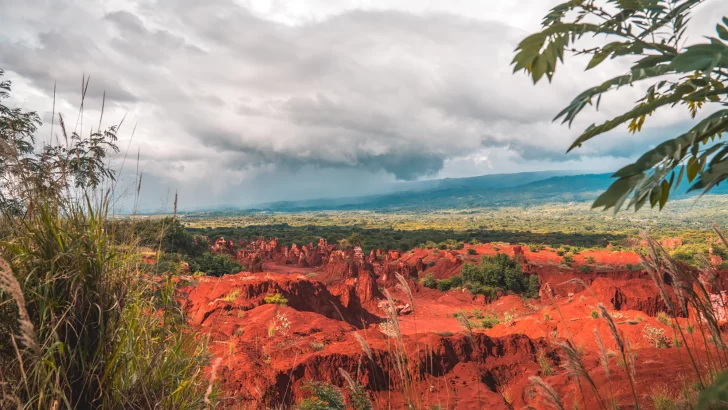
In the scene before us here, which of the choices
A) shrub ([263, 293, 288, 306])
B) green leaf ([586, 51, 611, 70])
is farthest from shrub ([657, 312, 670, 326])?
green leaf ([586, 51, 611, 70])

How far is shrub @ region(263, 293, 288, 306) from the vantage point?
15.5 m

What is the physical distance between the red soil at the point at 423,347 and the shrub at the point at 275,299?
243 millimetres

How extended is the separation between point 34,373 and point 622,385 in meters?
8.15

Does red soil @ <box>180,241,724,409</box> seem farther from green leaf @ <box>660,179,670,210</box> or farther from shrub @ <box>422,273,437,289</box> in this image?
shrub @ <box>422,273,437,289</box>

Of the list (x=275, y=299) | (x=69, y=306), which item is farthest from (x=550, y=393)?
(x=275, y=299)

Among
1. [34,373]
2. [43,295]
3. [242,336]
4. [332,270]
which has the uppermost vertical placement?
[43,295]

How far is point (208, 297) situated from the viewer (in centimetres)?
1527

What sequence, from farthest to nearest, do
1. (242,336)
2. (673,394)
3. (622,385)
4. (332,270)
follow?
(332,270) < (242,336) < (622,385) < (673,394)

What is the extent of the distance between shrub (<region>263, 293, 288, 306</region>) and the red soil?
0.24m

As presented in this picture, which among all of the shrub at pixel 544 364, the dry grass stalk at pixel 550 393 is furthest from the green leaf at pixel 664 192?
the shrub at pixel 544 364

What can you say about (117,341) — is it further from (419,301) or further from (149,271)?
(419,301)

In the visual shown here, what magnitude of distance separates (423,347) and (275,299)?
8189 millimetres

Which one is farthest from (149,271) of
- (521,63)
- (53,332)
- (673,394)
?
(673,394)

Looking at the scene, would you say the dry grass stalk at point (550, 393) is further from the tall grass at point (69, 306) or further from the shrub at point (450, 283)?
the shrub at point (450, 283)
